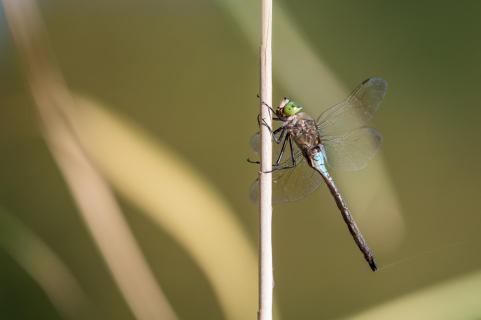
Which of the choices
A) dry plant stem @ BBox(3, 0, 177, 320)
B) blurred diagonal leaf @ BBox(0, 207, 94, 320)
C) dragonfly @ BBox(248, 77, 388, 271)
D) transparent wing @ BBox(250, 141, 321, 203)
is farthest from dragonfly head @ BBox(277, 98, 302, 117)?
blurred diagonal leaf @ BBox(0, 207, 94, 320)

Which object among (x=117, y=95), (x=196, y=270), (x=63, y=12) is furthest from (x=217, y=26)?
(x=196, y=270)

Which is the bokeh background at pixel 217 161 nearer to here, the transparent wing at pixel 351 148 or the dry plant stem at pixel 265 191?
the transparent wing at pixel 351 148

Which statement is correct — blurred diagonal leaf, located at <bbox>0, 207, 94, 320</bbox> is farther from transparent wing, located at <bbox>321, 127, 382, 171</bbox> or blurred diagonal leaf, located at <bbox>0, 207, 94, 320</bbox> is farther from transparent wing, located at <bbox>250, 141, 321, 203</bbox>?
transparent wing, located at <bbox>321, 127, 382, 171</bbox>

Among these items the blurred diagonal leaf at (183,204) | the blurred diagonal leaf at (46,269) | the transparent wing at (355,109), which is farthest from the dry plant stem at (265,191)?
the blurred diagonal leaf at (46,269)

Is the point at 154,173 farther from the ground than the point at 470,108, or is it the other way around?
the point at 154,173

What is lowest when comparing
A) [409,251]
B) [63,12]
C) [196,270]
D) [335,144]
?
[409,251]

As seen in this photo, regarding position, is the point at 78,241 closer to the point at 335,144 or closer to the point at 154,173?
the point at 154,173
